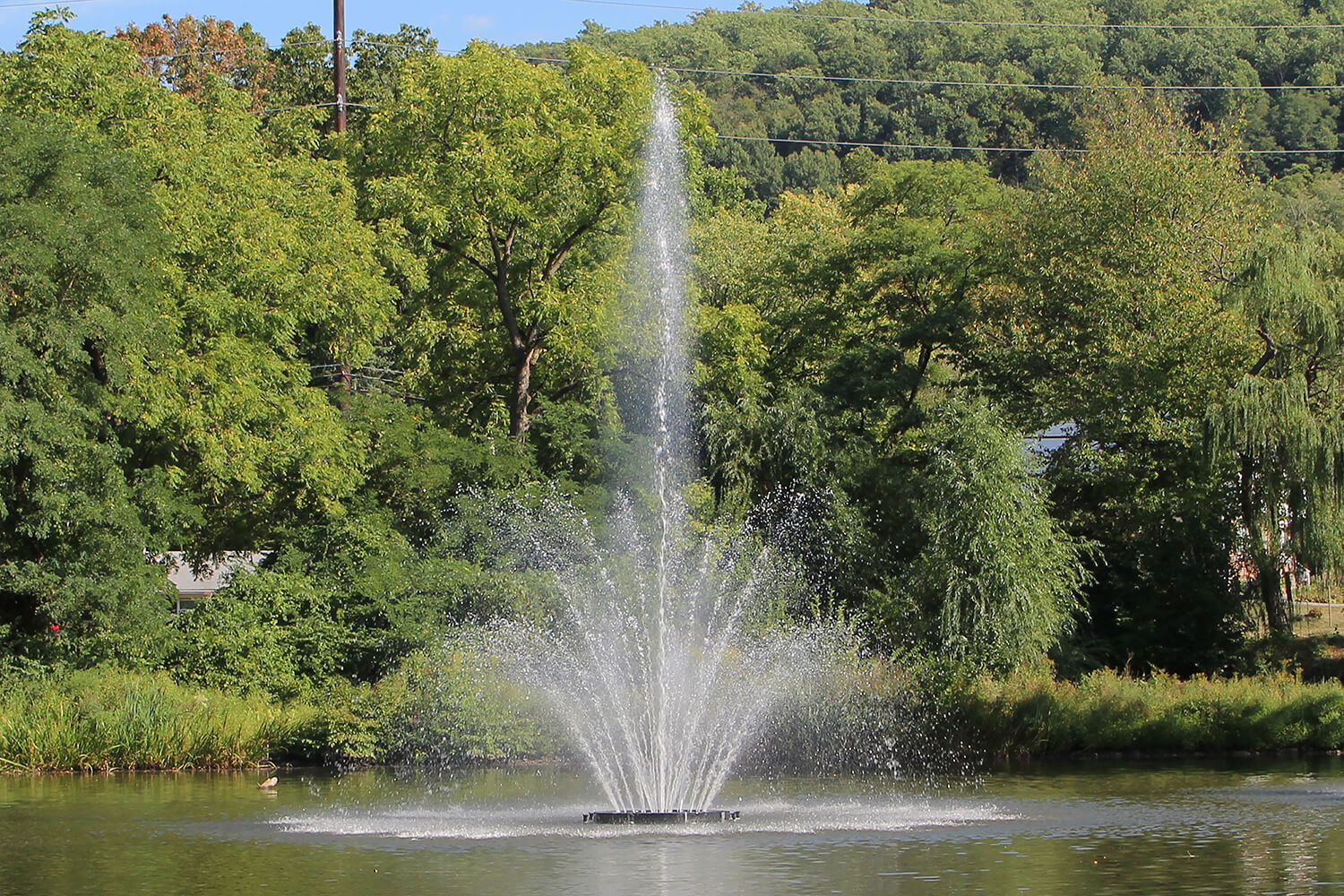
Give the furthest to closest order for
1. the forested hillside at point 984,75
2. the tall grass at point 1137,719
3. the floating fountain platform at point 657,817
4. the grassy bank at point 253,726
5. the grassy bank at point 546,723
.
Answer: the forested hillside at point 984,75, the tall grass at point 1137,719, the grassy bank at point 546,723, the grassy bank at point 253,726, the floating fountain platform at point 657,817

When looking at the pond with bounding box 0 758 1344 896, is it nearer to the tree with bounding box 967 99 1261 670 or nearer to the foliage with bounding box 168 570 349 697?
the foliage with bounding box 168 570 349 697

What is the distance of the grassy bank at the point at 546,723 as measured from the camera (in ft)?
93.1

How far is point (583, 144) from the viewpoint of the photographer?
3822 centimetres

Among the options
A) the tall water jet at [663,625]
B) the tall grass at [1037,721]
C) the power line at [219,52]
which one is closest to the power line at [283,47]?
the power line at [219,52]

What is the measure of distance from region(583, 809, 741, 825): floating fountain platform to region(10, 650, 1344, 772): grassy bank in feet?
28.3

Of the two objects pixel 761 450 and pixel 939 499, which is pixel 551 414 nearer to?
pixel 761 450

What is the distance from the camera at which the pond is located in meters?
15.9

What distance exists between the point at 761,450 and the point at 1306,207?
48150 mm

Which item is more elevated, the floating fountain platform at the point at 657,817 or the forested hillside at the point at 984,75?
the forested hillside at the point at 984,75

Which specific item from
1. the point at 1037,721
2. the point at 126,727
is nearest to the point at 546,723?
the point at 126,727

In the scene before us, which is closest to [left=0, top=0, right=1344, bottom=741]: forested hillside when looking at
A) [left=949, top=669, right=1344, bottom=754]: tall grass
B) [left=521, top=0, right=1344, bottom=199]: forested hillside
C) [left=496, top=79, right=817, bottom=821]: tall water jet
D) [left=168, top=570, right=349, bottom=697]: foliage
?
[left=168, top=570, right=349, bottom=697]: foliage

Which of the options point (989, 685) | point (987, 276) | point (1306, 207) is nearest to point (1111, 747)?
point (989, 685)

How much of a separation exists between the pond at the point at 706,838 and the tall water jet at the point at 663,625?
97cm

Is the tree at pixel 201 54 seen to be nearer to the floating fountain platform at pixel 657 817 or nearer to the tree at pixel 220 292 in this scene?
the tree at pixel 220 292
